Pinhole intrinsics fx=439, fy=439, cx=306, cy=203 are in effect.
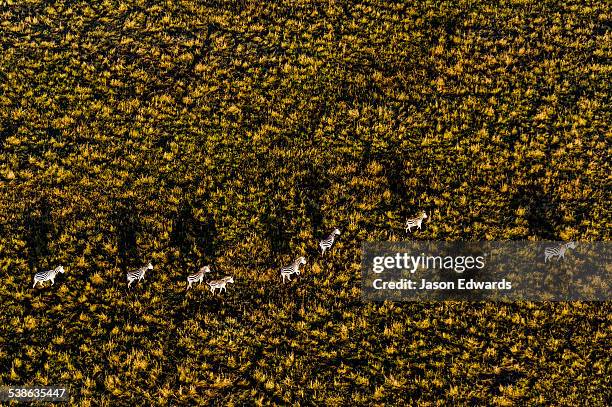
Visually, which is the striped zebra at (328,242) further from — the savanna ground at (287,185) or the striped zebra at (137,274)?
the striped zebra at (137,274)

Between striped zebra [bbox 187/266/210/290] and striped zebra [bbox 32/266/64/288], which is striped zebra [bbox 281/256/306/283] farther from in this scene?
striped zebra [bbox 32/266/64/288]

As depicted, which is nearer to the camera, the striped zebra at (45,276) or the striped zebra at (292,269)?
the striped zebra at (45,276)

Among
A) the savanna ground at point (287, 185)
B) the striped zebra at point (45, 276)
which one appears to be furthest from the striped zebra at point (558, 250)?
the striped zebra at point (45, 276)

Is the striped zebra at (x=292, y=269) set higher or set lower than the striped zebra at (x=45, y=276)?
higher

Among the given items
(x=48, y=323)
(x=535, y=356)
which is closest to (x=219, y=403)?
(x=48, y=323)

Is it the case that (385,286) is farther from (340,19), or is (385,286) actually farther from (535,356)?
(340,19)

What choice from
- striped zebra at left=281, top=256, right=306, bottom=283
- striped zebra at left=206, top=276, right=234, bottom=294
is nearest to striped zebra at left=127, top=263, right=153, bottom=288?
striped zebra at left=206, top=276, right=234, bottom=294
